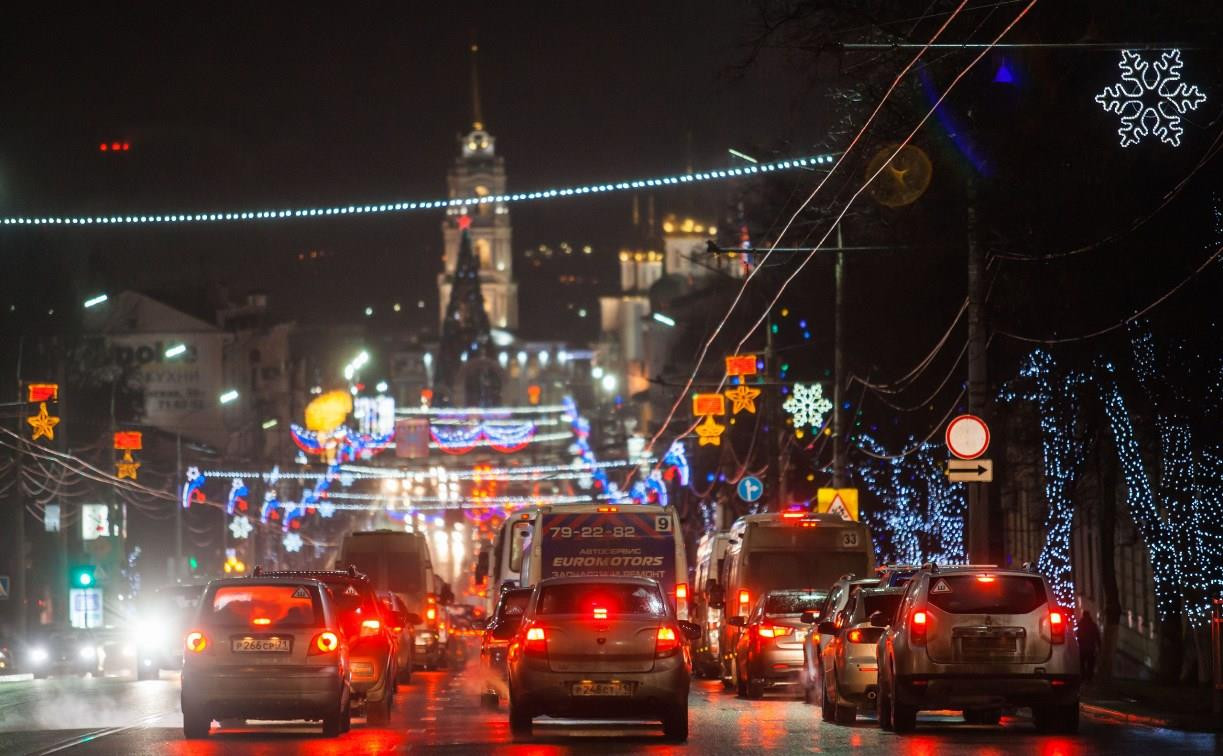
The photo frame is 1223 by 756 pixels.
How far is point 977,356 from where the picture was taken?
2969 centimetres

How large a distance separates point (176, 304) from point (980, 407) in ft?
338

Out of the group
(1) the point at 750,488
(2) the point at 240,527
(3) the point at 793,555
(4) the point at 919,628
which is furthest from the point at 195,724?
(2) the point at 240,527

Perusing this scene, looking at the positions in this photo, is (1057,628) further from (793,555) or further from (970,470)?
(793,555)

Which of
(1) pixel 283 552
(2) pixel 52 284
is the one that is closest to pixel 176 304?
(1) pixel 283 552

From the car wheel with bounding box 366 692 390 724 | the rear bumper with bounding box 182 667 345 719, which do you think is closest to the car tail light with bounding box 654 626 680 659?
the rear bumper with bounding box 182 667 345 719

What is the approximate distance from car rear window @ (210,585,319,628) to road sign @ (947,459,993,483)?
36.7 ft

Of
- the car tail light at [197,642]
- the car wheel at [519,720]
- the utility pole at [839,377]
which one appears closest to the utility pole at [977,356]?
the car wheel at [519,720]

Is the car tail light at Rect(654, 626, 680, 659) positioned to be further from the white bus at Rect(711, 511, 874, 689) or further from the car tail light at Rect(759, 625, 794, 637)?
the white bus at Rect(711, 511, 874, 689)

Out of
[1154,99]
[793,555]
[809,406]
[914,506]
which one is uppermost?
[1154,99]

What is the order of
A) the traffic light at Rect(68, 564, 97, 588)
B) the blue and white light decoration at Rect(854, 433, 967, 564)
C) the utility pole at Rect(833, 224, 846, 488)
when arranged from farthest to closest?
1. the traffic light at Rect(68, 564, 97, 588)
2. the blue and white light decoration at Rect(854, 433, 967, 564)
3. the utility pole at Rect(833, 224, 846, 488)

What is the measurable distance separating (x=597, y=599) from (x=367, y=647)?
13.3ft

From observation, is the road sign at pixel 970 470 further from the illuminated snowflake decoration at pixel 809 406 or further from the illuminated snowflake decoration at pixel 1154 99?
the illuminated snowflake decoration at pixel 809 406

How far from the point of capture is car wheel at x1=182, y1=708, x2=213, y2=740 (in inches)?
804

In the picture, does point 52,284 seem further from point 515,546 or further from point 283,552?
point 283,552
